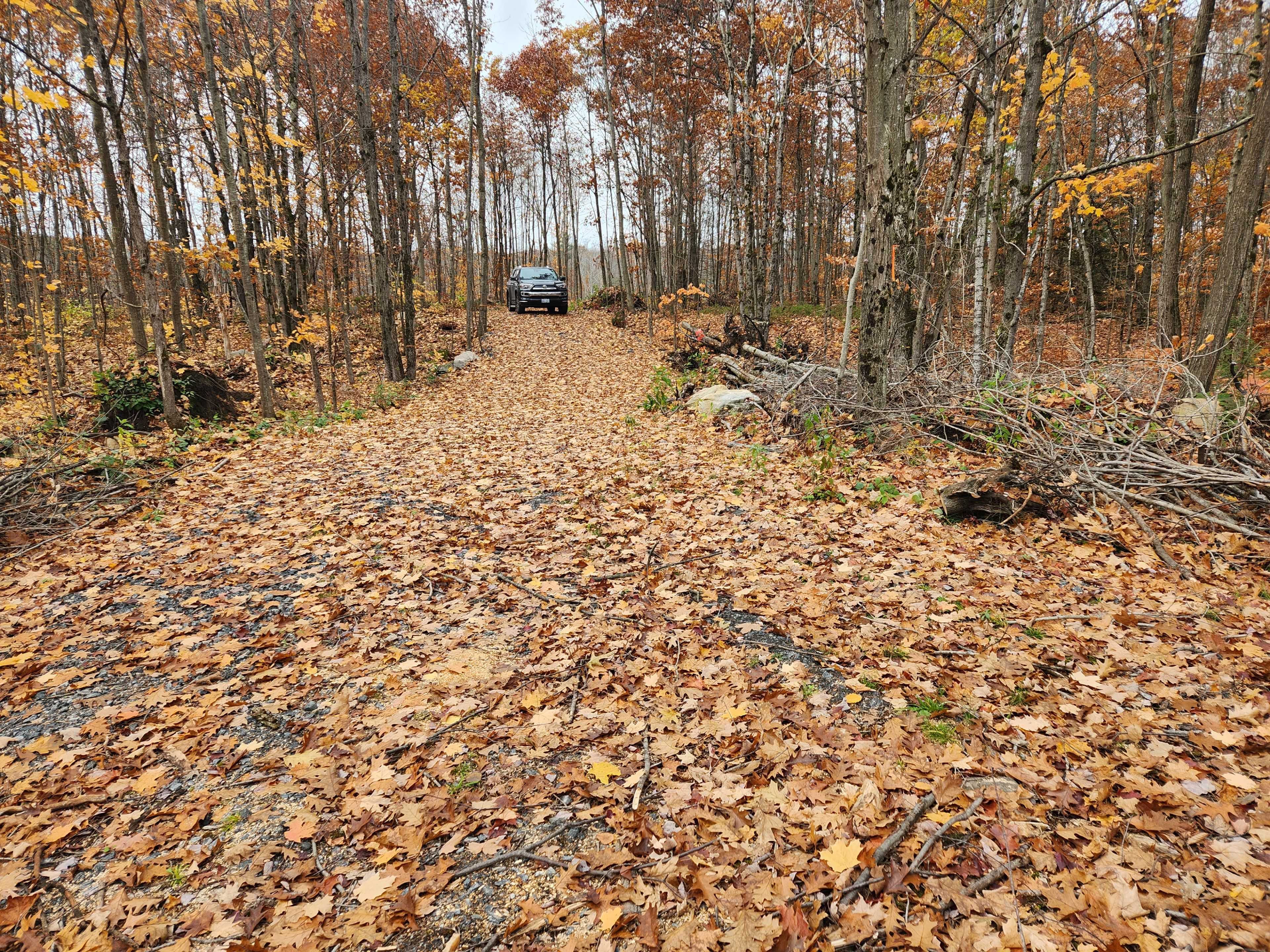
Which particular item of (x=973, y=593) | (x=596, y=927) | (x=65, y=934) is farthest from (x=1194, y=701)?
(x=65, y=934)

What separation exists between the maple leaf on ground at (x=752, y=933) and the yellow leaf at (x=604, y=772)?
87 centimetres

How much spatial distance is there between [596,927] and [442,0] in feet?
82.6

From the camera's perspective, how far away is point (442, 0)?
19156 mm

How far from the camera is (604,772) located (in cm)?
277

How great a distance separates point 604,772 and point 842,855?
1100 mm

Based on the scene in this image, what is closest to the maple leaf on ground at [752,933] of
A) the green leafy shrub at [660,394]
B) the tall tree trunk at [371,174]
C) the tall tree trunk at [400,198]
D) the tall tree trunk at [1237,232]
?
the tall tree trunk at [1237,232]

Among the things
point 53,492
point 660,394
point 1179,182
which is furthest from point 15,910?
point 1179,182

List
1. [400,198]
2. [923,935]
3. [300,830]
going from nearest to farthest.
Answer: [923,935] → [300,830] → [400,198]

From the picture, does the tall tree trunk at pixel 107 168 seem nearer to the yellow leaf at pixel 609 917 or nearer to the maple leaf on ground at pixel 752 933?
the yellow leaf at pixel 609 917

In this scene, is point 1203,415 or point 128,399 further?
point 128,399

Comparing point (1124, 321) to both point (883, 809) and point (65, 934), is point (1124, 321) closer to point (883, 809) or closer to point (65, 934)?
point (883, 809)

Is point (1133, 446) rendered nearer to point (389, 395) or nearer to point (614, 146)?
point (389, 395)

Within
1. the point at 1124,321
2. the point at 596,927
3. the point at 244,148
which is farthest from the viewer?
the point at 1124,321

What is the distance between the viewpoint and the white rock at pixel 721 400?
902 cm
